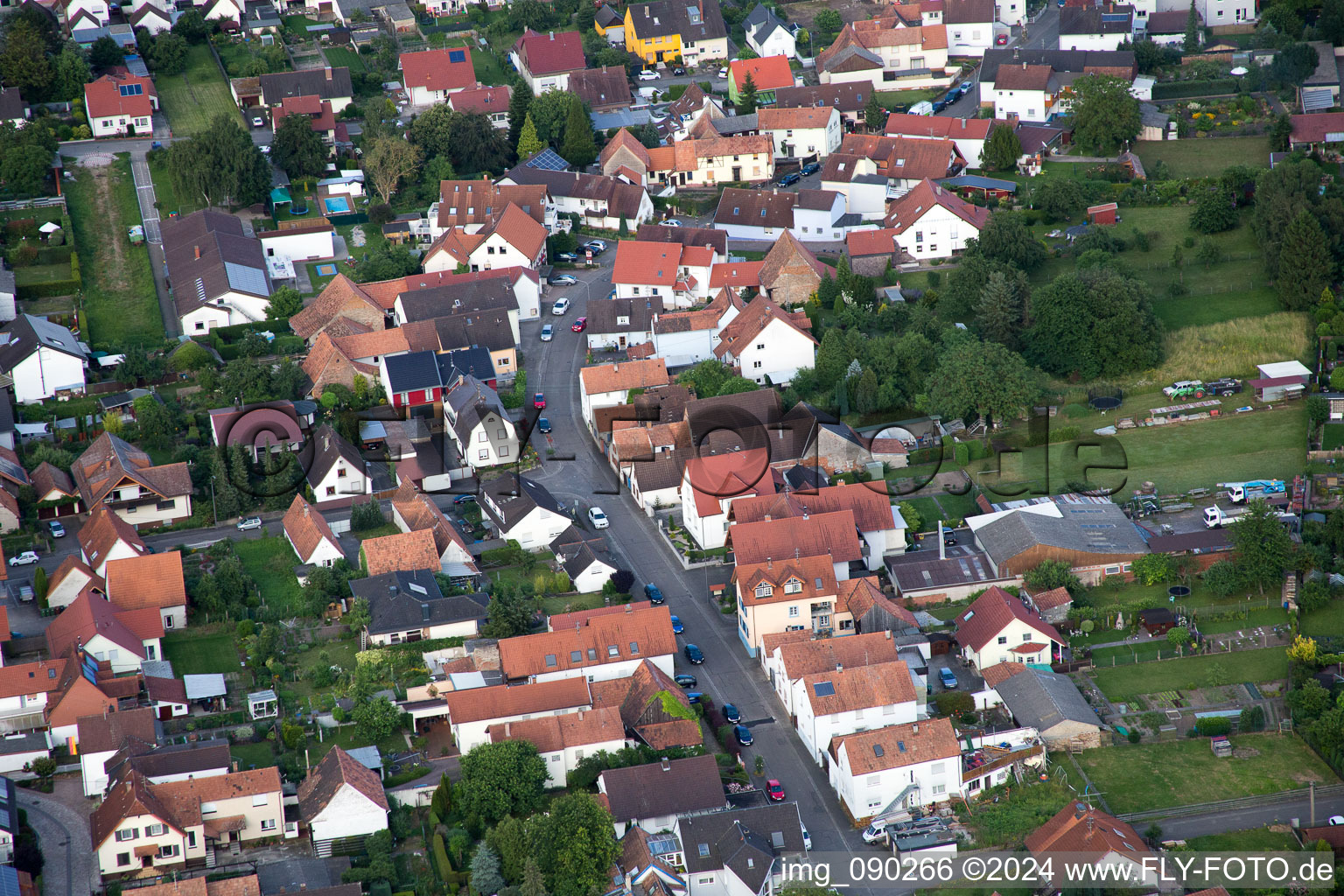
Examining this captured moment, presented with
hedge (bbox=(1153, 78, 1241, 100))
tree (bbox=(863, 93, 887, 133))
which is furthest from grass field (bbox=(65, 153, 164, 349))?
hedge (bbox=(1153, 78, 1241, 100))

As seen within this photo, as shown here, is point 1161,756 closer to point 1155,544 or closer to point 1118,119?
point 1155,544

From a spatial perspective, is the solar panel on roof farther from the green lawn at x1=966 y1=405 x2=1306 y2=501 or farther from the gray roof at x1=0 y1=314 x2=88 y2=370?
the green lawn at x1=966 y1=405 x2=1306 y2=501

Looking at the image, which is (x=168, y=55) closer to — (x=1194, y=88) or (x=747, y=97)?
(x=747, y=97)

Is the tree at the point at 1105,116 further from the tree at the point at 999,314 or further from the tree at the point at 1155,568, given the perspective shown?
the tree at the point at 1155,568

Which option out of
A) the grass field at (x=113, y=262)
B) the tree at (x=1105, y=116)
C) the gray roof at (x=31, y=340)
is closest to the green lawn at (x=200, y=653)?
the gray roof at (x=31, y=340)

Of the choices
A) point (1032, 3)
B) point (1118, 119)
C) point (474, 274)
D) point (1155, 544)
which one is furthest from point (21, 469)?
point (1032, 3)
